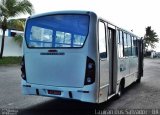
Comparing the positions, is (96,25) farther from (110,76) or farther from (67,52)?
(110,76)

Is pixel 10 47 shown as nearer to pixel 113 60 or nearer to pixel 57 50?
pixel 113 60

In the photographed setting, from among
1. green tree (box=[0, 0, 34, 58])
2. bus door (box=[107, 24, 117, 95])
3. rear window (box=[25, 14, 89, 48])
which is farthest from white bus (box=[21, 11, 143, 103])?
green tree (box=[0, 0, 34, 58])

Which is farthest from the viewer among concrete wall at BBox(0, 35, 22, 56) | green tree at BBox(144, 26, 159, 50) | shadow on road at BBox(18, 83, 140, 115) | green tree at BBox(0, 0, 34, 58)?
green tree at BBox(144, 26, 159, 50)

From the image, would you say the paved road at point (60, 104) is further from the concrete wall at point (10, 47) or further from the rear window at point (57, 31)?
the concrete wall at point (10, 47)

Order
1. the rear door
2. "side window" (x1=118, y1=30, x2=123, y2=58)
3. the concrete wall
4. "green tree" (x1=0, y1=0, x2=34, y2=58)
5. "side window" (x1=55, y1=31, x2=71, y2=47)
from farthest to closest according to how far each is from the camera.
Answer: the concrete wall < "green tree" (x1=0, y1=0, x2=34, y2=58) < "side window" (x1=118, y1=30, x2=123, y2=58) < "side window" (x1=55, y1=31, x2=71, y2=47) < the rear door

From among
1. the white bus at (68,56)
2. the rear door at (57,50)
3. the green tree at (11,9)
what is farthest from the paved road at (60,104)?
the green tree at (11,9)

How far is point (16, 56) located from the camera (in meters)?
32.2

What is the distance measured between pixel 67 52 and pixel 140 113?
278cm

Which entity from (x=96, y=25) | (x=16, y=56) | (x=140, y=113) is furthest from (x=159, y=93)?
(x=16, y=56)

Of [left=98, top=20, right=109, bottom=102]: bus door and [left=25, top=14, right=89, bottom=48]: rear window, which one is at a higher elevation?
[left=25, top=14, right=89, bottom=48]: rear window

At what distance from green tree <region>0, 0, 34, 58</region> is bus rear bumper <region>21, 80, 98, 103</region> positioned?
20433mm

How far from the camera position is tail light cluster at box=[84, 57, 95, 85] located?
7820 millimetres

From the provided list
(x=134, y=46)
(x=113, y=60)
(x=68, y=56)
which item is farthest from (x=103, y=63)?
(x=134, y=46)

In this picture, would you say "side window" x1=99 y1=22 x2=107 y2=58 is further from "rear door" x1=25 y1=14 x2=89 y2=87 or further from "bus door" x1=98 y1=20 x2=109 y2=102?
"rear door" x1=25 y1=14 x2=89 y2=87
